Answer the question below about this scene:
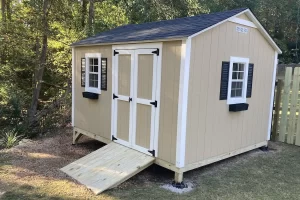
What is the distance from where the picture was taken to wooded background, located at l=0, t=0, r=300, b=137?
8871 millimetres

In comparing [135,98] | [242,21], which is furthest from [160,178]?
[242,21]

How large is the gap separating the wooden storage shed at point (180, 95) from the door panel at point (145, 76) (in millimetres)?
16

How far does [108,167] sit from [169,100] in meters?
1.46

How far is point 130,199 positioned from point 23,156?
9.59 feet

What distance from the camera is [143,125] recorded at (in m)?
4.64

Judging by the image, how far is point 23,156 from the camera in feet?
18.1

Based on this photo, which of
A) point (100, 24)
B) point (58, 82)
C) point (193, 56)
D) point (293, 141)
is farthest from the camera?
point (58, 82)

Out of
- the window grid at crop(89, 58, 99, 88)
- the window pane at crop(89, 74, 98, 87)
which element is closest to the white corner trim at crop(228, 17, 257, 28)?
the window grid at crop(89, 58, 99, 88)

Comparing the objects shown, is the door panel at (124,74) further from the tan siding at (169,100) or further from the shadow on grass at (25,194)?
the shadow on grass at (25,194)

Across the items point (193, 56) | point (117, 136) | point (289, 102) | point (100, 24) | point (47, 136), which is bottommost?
point (47, 136)

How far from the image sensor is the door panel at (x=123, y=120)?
4984mm

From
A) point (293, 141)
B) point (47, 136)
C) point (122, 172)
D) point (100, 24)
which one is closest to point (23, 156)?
point (47, 136)

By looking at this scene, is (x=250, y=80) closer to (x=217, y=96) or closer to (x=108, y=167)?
(x=217, y=96)

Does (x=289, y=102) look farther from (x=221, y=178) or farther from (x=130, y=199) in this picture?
(x=130, y=199)
